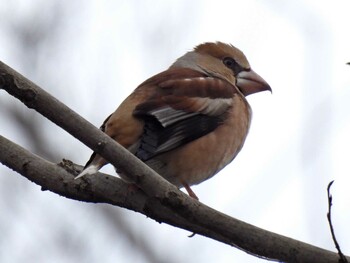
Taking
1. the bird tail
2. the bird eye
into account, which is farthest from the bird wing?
the bird eye

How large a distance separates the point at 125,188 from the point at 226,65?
94.1 inches

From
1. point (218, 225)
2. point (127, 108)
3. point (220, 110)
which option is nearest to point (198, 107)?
point (220, 110)

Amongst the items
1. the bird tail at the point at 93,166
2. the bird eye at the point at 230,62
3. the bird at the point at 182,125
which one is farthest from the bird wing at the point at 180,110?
the bird eye at the point at 230,62

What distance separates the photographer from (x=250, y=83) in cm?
604

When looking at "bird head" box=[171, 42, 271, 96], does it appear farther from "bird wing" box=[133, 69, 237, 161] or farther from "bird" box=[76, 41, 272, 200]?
"bird wing" box=[133, 69, 237, 161]

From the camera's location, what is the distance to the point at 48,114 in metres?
3.06

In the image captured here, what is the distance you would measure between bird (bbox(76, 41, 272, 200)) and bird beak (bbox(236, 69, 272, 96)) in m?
0.37

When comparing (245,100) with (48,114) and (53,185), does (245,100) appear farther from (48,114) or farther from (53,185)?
(48,114)

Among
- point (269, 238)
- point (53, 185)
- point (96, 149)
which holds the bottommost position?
point (53, 185)

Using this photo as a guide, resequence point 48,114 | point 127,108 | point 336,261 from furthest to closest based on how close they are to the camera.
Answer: point 127,108, point 336,261, point 48,114

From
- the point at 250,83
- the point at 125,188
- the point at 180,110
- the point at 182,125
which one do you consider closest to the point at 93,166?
the point at 125,188

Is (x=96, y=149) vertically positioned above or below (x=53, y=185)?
above

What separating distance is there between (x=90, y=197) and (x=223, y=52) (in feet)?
8.40

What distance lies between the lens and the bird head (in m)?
6.05
